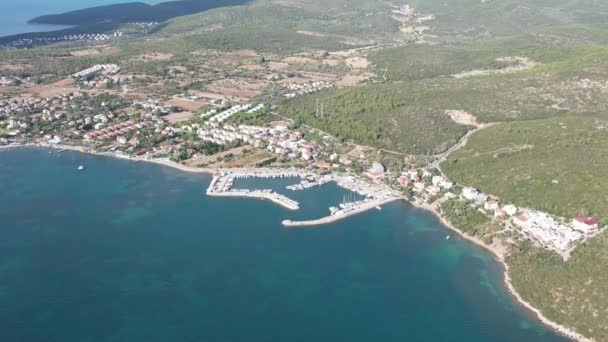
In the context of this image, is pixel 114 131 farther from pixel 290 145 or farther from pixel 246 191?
pixel 246 191

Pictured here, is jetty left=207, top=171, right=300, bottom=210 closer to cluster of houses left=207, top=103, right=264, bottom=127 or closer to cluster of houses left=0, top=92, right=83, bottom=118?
cluster of houses left=207, top=103, right=264, bottom=127

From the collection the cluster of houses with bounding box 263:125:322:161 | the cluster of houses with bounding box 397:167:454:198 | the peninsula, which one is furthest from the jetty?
the cluster of houses with bounding box 397:167:454:198

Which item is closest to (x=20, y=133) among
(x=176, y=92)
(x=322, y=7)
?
(x=176, y=92)

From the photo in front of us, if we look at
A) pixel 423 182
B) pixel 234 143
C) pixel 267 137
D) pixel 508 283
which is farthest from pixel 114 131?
pixel 508 283

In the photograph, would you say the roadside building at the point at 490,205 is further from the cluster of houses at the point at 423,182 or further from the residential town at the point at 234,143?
the cluster of houses at the point at 423,182

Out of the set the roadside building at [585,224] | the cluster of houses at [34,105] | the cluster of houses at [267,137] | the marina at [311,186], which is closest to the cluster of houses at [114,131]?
the cluster of houses at [267,137]
